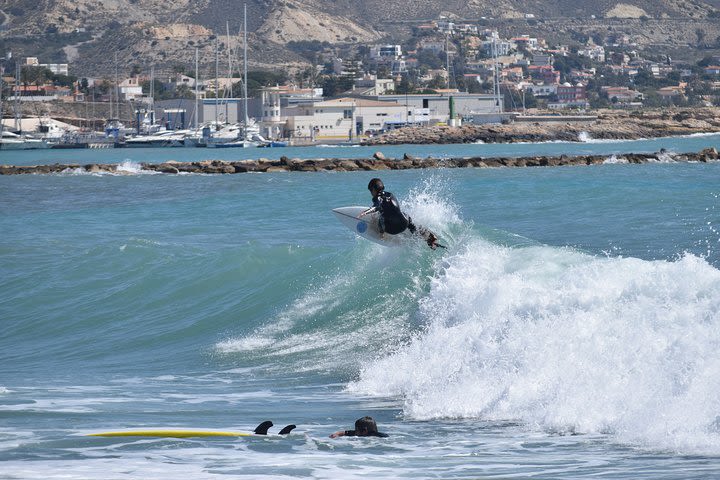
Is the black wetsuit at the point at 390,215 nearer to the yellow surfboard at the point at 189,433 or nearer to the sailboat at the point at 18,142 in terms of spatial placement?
the yellow surfboard at the point at 189,433

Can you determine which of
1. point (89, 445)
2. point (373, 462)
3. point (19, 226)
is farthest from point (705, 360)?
point (19, 226)

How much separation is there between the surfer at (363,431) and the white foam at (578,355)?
1121mm

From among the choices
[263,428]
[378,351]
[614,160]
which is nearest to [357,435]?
[263,428]

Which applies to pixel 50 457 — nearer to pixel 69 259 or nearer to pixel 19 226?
pixel 69 259

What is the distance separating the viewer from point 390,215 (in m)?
16.6

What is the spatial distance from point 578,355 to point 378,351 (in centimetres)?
385

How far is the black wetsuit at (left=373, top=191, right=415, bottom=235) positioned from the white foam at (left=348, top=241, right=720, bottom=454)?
171 cm

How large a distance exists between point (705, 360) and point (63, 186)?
4298cm

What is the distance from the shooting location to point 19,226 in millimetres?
32750

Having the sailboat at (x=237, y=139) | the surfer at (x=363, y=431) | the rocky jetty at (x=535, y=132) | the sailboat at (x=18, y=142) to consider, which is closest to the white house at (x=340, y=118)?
the rocky jetty at (x=535, y=132)

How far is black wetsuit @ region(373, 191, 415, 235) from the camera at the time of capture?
16312mm

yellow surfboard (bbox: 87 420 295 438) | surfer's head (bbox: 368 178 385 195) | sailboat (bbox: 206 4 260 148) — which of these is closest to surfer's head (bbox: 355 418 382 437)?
yellow surfboard (bbox: 87 420 295 438)

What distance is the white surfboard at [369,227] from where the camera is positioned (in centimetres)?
1745

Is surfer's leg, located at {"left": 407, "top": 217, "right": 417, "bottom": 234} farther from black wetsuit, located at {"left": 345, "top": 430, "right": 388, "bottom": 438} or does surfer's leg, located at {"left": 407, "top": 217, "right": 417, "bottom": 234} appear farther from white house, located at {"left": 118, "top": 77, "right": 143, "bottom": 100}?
white house, located at {"left": 118, "top": 77, "right": 143, "bottom": 100}
